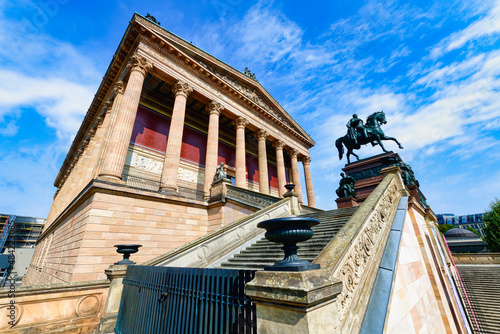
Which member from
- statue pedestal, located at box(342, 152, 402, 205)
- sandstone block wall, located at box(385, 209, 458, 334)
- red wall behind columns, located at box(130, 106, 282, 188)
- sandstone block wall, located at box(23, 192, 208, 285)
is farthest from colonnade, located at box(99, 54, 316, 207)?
sandstone block wall, located at box(385, 209, 458, 334)

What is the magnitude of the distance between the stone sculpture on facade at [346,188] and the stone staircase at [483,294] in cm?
855

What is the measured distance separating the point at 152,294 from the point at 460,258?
27483 millimetres

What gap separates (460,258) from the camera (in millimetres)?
19891

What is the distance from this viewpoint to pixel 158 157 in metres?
17.7

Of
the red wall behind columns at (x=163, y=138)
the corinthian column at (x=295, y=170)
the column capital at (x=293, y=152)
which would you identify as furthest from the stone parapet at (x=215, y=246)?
the column capital at (x=293, y=152)

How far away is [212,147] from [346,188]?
33.1ft

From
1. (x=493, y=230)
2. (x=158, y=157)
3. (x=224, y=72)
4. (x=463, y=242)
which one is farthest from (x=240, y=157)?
(x=463, y=242)

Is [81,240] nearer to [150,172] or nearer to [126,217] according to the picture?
[126,217]

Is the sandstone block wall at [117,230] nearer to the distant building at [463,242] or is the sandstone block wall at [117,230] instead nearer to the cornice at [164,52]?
the cornice at [164,52]

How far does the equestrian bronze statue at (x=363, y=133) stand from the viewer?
40.6ft

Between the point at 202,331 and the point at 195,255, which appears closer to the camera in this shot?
the point at 202,331

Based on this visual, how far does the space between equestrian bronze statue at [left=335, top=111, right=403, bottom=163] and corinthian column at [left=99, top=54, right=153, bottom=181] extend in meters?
12.9

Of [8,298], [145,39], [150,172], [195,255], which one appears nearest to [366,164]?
[195,255]

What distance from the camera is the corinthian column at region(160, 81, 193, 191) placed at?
13.0 meters
